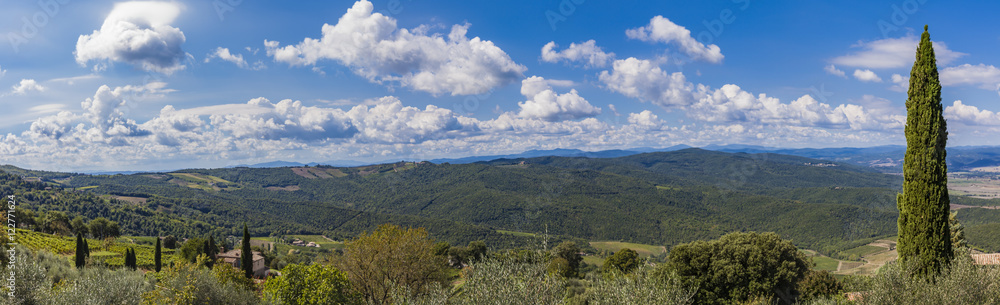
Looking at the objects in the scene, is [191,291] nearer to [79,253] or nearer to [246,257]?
[246,257]

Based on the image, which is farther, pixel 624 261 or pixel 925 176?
pixel 624 261

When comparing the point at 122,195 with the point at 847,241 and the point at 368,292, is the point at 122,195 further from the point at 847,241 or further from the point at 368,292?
the point at 847,241

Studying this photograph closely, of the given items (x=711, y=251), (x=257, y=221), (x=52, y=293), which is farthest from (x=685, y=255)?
(x=257, y=221)

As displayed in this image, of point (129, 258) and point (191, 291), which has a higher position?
point (191, 291)

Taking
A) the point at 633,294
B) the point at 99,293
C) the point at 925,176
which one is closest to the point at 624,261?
the point at 925,176

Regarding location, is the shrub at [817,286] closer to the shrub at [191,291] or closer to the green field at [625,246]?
the shrub at [191,291]

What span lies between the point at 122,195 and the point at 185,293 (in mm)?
219140

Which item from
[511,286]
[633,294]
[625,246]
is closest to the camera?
[511,286]

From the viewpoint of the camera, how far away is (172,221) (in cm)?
13725

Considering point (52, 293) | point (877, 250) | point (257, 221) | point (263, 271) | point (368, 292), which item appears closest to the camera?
Result: point (52, 293)

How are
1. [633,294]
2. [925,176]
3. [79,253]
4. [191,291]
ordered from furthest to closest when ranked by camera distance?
[79,253], [191,291], [925,176], [633,294]

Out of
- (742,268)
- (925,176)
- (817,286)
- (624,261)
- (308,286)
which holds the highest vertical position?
(925,176)

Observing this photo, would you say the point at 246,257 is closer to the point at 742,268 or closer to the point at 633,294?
the point at 633,294

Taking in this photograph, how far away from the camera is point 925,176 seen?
648 inches
